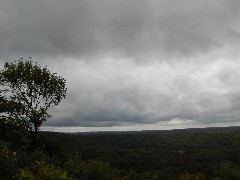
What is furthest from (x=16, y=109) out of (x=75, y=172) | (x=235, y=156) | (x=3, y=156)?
(x=235, y=156)

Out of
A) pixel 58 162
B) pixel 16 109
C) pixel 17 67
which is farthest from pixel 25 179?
pixel 17 67

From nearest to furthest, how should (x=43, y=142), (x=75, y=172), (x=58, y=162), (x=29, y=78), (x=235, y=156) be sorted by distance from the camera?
(x=75, y=172), (x=58, y=162), (x=29, y=78), (x=43, y=142), (x=235, y=156)

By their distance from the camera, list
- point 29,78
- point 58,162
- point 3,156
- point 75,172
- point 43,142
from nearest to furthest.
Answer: point 3,156 < point 75,172 < point 58,162 < point 29,78 < point 43,142

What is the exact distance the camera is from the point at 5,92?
47.6 m

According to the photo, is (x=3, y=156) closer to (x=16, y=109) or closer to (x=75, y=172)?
(x=75, y=172)

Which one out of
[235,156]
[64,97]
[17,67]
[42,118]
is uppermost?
[17,67]

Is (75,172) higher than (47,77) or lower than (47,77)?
lower

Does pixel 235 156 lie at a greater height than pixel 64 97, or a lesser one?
lesser

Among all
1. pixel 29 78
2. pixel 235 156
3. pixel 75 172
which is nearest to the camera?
pixel 75 172

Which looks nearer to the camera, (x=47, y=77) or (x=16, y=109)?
(x=16, y=109)

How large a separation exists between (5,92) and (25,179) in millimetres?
22675

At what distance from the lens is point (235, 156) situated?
150 metres

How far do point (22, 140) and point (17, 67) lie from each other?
10.4m

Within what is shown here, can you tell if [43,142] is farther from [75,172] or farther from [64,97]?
[75,172]
